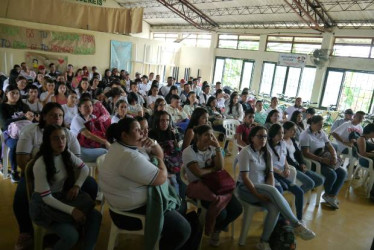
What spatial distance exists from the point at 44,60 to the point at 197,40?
24.8 ft

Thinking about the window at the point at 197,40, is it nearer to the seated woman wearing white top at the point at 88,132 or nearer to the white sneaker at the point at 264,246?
the seated woman wearing white top at the point at 88,132

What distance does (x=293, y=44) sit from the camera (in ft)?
31.2

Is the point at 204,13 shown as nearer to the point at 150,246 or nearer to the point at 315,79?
the point at 315,79

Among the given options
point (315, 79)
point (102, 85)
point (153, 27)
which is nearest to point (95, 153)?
point (102, 85)

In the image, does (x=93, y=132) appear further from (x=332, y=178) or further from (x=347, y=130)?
(x=347, y=130)

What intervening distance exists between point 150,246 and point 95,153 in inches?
49.2

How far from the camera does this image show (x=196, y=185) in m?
2.09

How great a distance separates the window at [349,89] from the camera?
8000mm

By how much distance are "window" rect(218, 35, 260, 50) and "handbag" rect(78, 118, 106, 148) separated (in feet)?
29.7

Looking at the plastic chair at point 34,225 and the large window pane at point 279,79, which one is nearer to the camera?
the plastic chair at point 34,225

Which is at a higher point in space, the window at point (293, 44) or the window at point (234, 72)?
the window at point (293, 44)

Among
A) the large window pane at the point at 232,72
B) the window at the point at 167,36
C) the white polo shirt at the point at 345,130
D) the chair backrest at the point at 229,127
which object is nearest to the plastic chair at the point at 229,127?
the chair backrest at the point at 229,127

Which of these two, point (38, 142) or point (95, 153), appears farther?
point (95, 153)

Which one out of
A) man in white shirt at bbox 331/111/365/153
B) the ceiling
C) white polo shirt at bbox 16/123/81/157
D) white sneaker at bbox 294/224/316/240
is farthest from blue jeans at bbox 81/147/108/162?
the ceiling
